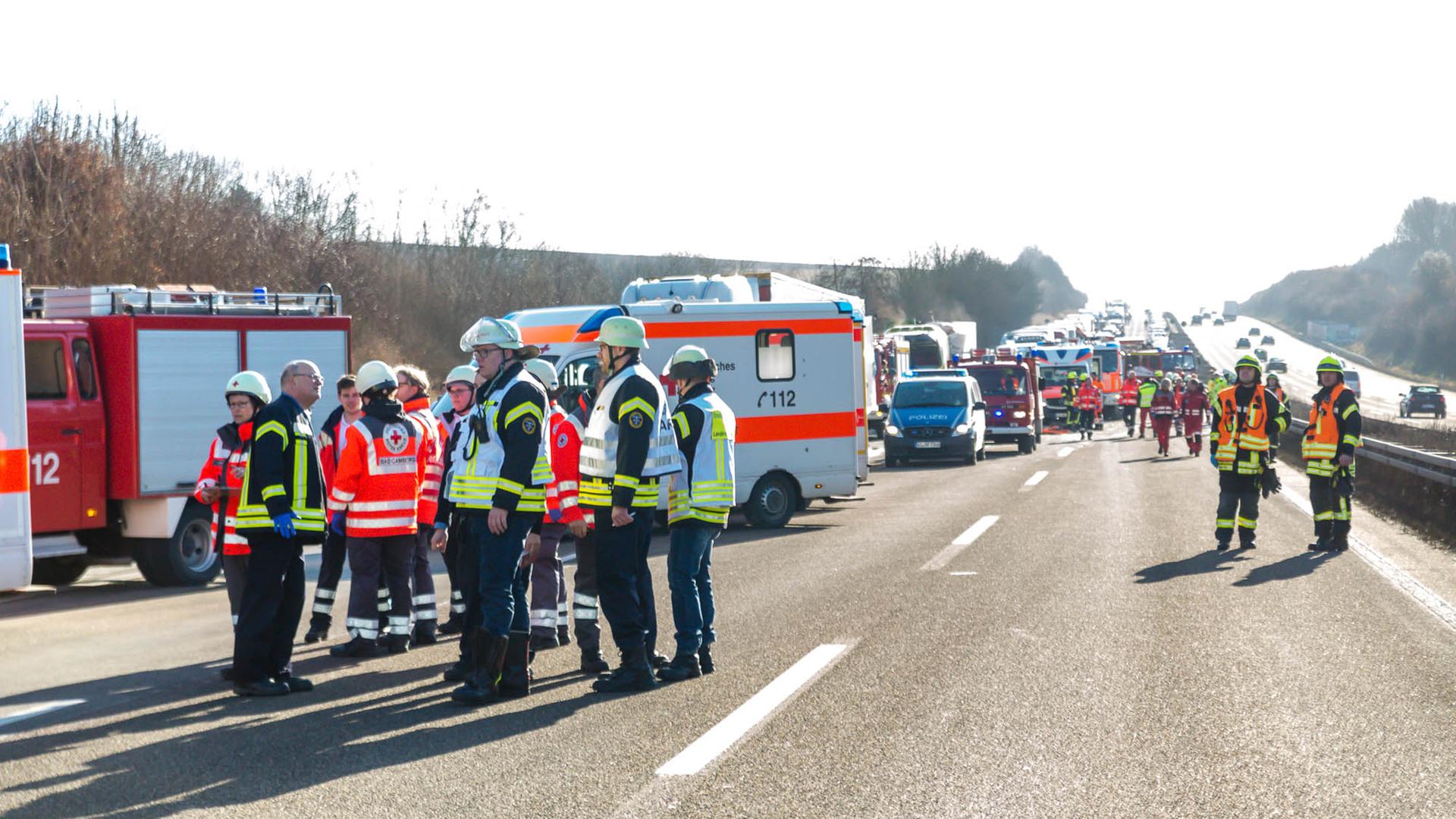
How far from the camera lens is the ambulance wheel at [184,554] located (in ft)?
46.2

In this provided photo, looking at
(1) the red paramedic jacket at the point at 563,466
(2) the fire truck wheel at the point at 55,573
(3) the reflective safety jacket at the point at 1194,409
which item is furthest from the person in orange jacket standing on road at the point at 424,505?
(3) the reflective safety jacket at the point at 1194,409

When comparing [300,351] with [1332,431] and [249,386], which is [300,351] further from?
[1332,431]

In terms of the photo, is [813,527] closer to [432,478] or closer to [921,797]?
[432,478]

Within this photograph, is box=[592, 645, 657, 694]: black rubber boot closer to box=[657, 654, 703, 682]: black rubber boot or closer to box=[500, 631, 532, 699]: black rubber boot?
box=[657, 654, 703, 682]: black rubber boot

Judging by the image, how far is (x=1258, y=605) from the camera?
11.3 m

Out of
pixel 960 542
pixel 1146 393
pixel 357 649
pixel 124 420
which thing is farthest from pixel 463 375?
pixel 1146 393

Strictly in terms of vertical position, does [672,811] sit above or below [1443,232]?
below

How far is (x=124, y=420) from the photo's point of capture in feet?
45.6

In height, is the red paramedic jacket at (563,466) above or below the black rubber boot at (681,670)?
above

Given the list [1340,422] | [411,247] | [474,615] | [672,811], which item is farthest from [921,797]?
[411,247]

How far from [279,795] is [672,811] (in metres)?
1.64

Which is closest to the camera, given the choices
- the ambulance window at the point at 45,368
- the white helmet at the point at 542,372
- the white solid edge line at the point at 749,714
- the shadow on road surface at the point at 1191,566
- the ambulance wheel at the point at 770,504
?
Answer: the white solid edge line at the point at 749,714

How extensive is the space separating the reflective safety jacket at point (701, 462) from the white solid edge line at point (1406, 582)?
515 cm

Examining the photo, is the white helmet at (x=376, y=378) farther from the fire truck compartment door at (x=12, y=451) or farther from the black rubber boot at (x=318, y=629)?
the fire truck compartment door at (x=12, y=451)
